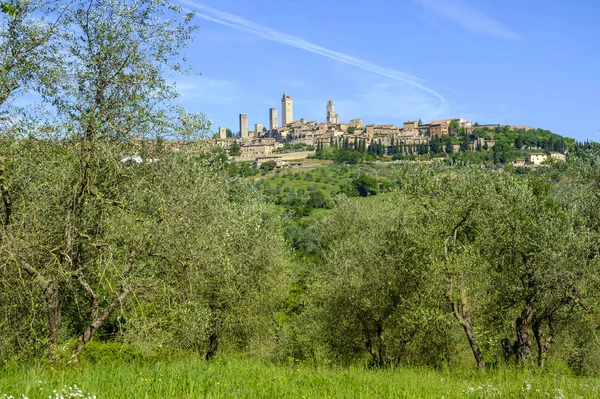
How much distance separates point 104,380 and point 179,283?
131 inches

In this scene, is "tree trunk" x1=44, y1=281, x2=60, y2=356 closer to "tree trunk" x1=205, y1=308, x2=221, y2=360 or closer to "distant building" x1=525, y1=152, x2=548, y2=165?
"tree trunk" x1=205, y1=308, x2=221, y2=360

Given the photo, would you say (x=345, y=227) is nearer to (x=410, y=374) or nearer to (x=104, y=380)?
(x=410, y=374)

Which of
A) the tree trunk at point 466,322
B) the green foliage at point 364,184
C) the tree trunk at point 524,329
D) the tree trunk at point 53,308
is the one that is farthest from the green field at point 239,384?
the green foliage at point 364,184

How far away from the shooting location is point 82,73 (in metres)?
8.50

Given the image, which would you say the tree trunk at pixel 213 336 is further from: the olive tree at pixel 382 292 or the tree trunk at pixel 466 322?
the tree trunk at pixel 466 322

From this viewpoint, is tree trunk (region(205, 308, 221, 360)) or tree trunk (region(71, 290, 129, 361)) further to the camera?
tree trunk (region(205, 308, 221, 360))

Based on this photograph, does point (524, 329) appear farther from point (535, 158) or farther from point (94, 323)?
point (535, 158)

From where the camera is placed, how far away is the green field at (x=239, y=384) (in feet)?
22.1

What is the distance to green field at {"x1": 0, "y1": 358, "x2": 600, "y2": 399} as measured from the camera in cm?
672

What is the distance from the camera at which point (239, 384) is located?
771 cm

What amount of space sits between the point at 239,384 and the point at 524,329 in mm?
9947

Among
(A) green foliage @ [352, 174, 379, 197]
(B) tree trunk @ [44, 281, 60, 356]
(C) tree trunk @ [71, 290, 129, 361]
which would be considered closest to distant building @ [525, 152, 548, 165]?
(A) green foliage @ [352, 174, 379, 197]

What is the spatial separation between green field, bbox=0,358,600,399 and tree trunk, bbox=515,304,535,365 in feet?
18.6

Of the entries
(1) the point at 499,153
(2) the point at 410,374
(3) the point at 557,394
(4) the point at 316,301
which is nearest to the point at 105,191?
(2) the point at 410,374
